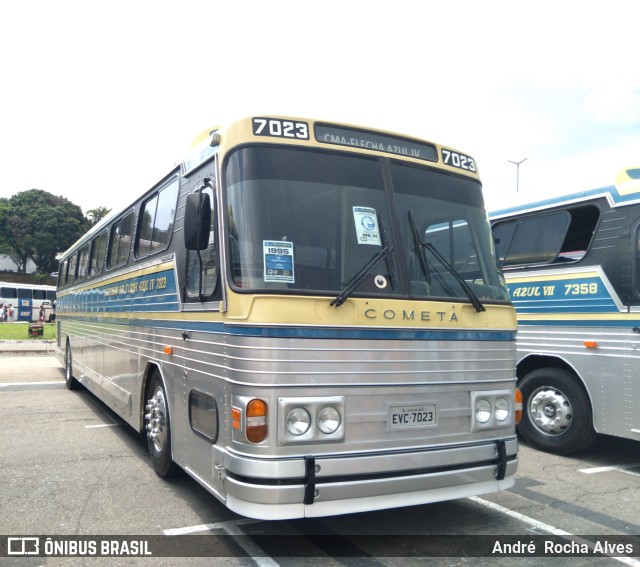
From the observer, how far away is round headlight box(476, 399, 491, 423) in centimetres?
470

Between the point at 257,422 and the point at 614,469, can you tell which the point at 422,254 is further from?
the point at 614,469

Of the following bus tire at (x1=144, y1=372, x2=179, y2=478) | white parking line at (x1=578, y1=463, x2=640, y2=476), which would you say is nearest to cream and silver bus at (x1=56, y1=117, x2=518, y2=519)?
bus tire at (x1=144, y1=372, x2=179, y2=478)

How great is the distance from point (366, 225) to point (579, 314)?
3897mm

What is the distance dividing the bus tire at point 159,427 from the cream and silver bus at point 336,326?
0.33m

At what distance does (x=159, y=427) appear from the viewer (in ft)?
19.6

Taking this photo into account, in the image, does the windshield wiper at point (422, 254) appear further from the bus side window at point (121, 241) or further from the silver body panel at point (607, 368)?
the bus side window at point (121, 241)

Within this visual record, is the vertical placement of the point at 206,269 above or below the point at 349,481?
above

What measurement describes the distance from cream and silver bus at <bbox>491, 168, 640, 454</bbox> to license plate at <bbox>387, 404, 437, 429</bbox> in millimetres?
3281

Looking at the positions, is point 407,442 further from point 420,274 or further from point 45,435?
point 45,435

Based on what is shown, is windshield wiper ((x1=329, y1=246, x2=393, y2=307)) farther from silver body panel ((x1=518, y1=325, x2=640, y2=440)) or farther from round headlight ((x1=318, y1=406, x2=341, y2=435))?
silver body panel ((x1=518, y1=325, x2=640, y2=440))

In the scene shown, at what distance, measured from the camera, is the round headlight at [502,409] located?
4.84 meters

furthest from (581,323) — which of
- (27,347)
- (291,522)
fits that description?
(27,347)

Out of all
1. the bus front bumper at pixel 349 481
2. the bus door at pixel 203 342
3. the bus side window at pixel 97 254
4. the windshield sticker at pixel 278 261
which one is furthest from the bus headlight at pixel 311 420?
the bus side window at pixel 97 254

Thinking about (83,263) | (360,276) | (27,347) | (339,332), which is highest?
(83,263)
